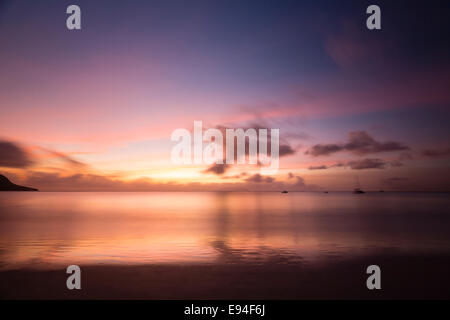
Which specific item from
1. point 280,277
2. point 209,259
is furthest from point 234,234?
point 280,277

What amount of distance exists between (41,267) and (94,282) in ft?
16.6

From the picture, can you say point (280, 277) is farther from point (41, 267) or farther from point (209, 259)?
point (41, 267)

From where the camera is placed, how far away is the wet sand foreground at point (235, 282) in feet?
49.8

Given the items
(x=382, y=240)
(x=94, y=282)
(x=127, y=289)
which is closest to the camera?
(x=127, y=289)

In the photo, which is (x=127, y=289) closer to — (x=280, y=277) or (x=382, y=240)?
(x=280, y=277)

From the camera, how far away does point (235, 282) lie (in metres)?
17.0

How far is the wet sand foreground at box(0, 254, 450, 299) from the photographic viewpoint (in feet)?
49.8

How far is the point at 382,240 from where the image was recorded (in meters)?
31.4

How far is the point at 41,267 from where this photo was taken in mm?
19516
